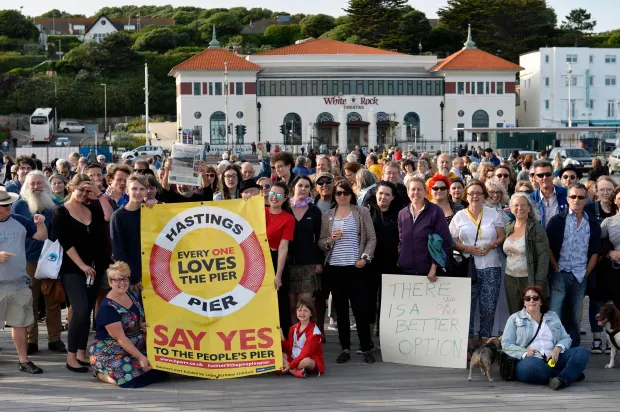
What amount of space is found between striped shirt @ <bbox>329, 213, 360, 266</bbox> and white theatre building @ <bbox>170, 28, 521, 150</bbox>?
7097 cm

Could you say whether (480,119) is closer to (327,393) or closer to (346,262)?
(346,262)

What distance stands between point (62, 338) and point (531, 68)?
3358 inches

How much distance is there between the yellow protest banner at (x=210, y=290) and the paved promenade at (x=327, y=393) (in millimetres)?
227

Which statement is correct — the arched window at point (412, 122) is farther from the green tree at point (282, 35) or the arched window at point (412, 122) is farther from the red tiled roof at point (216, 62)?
the green tree at point (282, 35)

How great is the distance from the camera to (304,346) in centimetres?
887

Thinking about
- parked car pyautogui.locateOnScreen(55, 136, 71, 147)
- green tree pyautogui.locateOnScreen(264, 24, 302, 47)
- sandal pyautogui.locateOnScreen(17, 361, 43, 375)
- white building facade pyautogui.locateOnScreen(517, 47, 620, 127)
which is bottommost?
sandal pyautogui.locateOnScreen(17, 361, 43, 375)

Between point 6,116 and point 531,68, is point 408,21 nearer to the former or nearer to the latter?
point 531,68

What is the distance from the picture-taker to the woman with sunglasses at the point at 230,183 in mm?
11539

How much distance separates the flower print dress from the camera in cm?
848

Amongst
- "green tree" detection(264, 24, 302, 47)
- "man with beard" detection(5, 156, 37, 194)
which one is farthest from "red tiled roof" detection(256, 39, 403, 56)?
"man with beard" detection(5, 156, 37, 194)

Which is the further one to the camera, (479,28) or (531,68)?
(479,28)

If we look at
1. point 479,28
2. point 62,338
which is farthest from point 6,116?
point 62,338

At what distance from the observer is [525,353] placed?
28.2ft

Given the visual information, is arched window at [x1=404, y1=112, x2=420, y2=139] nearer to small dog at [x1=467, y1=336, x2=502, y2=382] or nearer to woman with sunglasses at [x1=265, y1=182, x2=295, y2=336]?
woman with sunglasses at [x1=265, y1=182, x2=295, y2=336]
